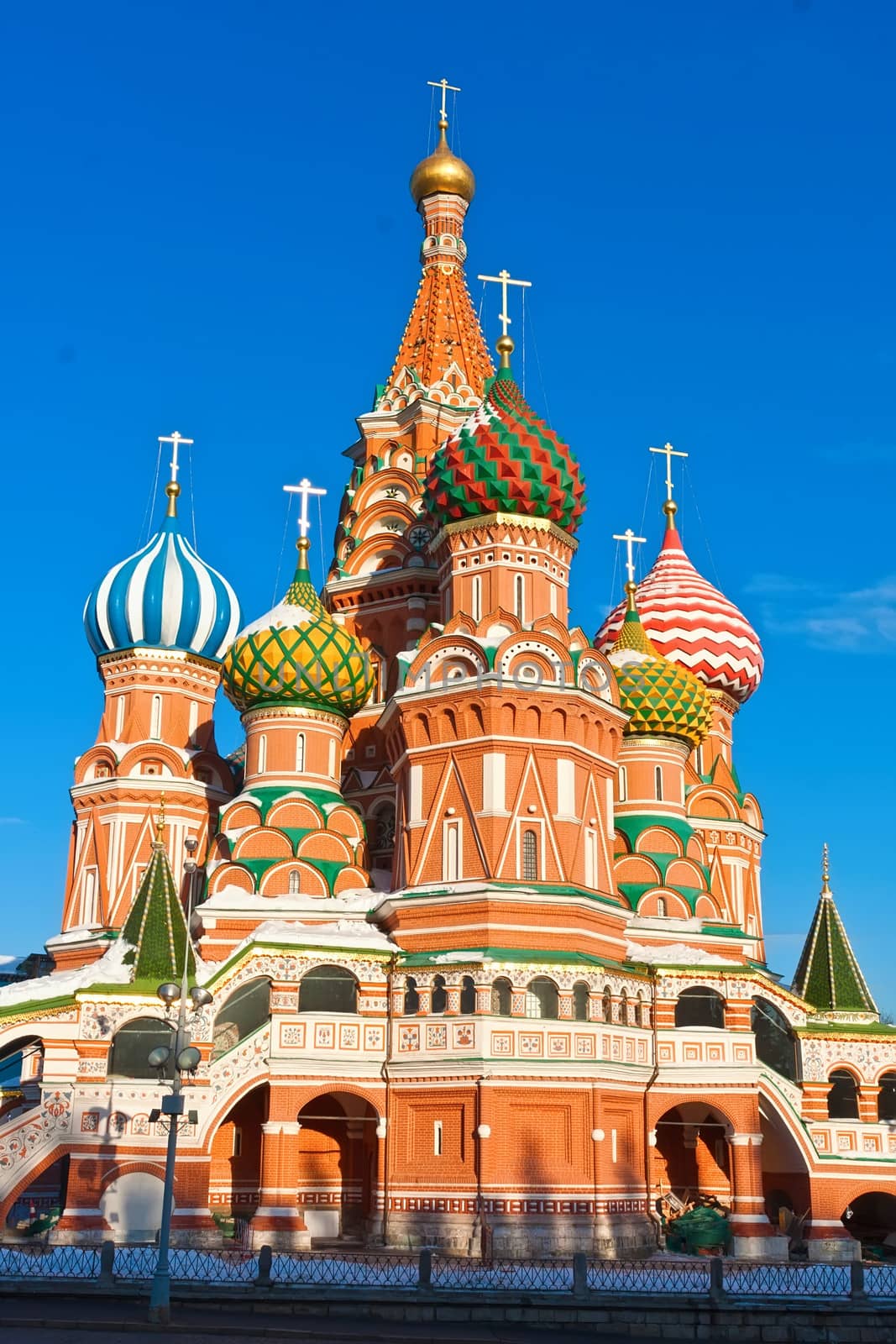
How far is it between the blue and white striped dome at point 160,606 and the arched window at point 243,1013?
35.4 feet

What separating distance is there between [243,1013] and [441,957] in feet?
10.8

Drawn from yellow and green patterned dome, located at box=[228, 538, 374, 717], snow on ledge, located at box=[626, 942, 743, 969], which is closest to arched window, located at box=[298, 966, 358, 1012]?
snow on ledge, located at box=[626, 942, 743, 969]

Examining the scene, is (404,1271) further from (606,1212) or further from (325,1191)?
(325,1191)

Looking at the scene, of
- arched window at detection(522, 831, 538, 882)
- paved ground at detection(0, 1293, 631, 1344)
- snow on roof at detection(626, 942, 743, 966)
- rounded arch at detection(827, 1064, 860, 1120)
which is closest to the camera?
paved ground at detection(0, 1293, 631, 1344)

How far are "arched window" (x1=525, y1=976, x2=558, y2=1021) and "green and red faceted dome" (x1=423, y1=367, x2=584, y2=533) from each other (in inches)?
319

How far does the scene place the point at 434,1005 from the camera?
23.1 m

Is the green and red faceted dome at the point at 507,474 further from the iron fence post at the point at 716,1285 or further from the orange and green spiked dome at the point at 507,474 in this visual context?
the iron fence post at the point at 716,1285

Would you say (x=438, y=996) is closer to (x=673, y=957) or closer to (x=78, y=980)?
(x=673, y=957)

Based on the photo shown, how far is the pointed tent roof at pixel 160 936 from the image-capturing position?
74.5 feet

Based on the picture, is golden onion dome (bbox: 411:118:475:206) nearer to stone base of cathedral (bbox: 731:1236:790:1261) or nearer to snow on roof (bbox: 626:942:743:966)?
snow on roof (bbox: 626:942:743:966)

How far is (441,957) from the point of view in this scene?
23.1 metres

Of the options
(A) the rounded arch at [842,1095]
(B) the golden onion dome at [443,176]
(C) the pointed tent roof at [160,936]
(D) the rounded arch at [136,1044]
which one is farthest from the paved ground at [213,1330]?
(B) the golden onion dome at [443,176]

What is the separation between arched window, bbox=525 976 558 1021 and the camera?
895 inches

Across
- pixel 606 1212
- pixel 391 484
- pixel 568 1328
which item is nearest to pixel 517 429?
pixel 391 484
